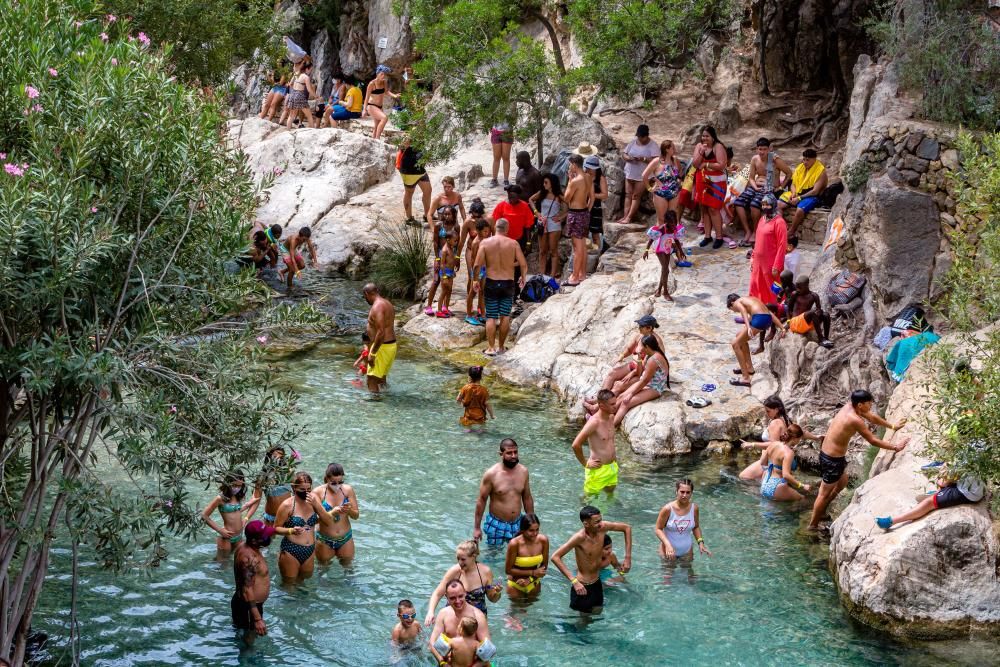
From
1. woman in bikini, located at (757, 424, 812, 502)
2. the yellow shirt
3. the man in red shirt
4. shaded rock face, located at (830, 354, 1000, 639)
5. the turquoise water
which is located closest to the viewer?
the turquoise water

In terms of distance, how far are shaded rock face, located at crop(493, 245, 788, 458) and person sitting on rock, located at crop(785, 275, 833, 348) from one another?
1231 mm

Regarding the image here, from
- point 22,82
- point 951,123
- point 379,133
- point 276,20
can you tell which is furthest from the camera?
point 276,20

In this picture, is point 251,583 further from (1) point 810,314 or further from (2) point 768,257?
(2) point 768,257

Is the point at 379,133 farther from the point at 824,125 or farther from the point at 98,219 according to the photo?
the point at 98,219

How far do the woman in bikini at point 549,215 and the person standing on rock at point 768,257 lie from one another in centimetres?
459

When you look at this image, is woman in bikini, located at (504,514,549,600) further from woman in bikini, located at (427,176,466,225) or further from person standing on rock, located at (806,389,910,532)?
woman in bikini, located at (427,176,466,225)

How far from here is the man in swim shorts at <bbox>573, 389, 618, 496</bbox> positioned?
535 inches

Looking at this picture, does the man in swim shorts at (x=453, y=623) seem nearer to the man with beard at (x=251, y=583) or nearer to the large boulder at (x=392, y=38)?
the man with beard at (x=251, y=583)

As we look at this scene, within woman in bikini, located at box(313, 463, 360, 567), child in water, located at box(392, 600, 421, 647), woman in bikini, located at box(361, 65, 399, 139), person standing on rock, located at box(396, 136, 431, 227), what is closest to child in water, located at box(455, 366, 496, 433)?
woman in bikini, located at box(313, 463, 360, 567)

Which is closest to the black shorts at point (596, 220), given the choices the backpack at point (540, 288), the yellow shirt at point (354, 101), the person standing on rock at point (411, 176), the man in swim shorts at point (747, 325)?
the backpack at point (540, 288)

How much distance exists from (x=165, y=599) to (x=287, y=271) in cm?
1184

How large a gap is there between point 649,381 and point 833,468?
3.61 metres

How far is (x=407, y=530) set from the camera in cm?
1320

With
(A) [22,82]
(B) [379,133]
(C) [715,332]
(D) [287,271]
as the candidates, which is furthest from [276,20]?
(A) [22,82]
